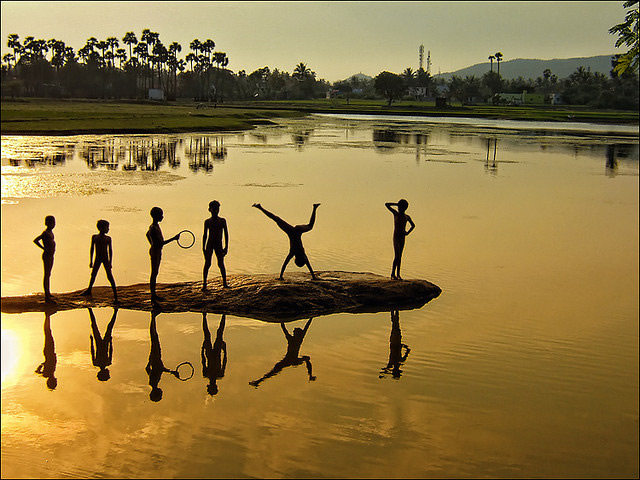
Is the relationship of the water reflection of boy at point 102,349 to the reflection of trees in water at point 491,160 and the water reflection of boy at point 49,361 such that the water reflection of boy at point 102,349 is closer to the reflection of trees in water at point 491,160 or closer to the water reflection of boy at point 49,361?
the water reflection of boy at point 49,361

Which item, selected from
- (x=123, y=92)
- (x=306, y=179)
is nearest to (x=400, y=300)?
(x=306, y=179)

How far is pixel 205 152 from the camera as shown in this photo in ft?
137

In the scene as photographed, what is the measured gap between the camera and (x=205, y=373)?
33.4ft

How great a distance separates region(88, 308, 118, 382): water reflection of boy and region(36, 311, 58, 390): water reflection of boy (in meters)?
A: 0.53

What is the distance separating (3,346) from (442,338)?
6.49m

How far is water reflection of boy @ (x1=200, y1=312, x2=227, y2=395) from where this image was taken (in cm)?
995

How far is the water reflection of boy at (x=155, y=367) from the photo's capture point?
9.38 m

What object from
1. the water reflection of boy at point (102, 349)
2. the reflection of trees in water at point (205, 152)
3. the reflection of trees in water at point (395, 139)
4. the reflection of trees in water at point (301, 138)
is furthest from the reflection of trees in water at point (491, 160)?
the water reflection of boy at point (102, 349)

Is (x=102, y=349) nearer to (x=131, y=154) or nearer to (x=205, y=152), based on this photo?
(x=131, y=154)

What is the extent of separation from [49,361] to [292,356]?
336cm

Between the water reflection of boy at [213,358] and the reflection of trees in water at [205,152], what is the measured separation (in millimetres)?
22130

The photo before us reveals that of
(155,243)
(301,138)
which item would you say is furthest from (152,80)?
(155,243)

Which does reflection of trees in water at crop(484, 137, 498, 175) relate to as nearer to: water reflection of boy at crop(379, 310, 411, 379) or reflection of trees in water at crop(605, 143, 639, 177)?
reflection of trees in water at crop(605, 143, 639, 177)

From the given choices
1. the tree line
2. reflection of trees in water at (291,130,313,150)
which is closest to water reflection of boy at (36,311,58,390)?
reflection of trees in water at (291,130,313,150)
